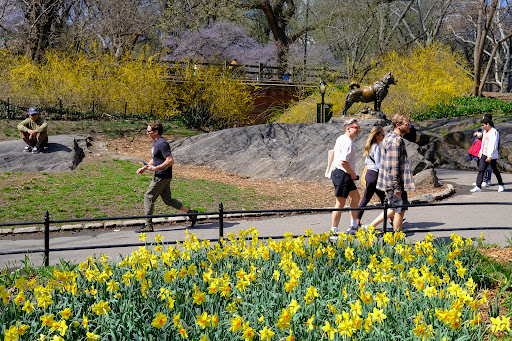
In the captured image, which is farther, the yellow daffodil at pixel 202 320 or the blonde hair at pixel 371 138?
the blonde hair at pixel 371 138

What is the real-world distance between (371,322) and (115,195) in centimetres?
842

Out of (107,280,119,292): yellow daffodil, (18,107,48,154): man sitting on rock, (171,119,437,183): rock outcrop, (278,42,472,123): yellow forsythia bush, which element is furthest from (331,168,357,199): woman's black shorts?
(278,42,472,123): yellow forsythia bush

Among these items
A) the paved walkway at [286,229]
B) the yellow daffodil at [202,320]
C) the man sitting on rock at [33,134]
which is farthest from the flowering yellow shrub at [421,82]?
the yellow daffodil at [202,320]

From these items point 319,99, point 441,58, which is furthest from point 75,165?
point 441,58

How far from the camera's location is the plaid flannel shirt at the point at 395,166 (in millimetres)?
7078

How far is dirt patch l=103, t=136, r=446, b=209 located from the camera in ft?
37.3

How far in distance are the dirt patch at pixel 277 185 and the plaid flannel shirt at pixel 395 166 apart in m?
3.66

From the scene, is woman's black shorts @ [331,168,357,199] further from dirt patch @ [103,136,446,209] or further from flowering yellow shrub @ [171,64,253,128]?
flowering yellow shrub @ [171,64,253,128]

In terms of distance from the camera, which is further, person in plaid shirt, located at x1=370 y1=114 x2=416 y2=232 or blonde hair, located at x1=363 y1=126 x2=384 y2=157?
blonde hair, located at x1=363 y1=126 x2=384 y2=157

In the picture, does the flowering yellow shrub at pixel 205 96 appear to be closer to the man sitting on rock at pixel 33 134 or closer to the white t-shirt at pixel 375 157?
the man sitting on rock at pixel 33 134

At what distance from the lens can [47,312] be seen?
4000mm

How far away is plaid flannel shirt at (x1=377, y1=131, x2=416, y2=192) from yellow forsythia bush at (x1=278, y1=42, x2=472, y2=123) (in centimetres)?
1643

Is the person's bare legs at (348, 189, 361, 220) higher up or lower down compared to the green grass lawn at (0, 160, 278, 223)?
higher up

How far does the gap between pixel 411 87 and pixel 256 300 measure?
2144 cm
